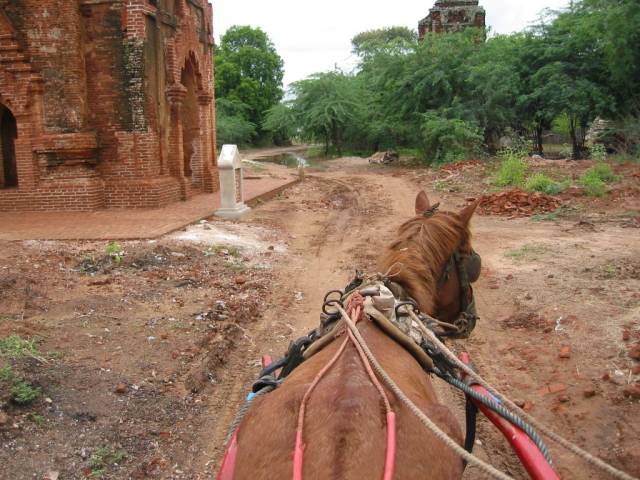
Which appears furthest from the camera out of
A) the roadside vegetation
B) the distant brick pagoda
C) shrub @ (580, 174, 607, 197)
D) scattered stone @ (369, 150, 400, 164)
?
the distant brick pagoda

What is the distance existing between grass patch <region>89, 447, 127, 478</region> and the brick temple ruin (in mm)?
9881

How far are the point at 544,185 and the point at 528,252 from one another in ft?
23.3

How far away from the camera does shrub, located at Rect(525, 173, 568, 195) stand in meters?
15.6

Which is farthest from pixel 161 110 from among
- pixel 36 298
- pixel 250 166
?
pixel 250 166

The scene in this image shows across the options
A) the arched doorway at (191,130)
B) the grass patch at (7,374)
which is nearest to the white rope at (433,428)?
the grass patch at (7,374)

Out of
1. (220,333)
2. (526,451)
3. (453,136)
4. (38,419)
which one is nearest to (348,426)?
(526,451)

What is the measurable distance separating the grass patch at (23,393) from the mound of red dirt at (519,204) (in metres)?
11.2

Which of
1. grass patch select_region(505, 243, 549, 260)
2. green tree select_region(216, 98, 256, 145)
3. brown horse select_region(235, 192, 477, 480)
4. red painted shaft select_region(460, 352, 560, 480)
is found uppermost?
green tree select_region(216, 98, 256, 145)

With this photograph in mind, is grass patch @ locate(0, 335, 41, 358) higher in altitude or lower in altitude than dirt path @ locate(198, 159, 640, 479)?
higher

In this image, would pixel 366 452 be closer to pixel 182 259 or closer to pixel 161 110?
pixel 182 259

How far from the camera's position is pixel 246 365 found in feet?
18.7

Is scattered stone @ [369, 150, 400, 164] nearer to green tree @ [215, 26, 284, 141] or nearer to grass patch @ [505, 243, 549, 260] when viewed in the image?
grass patch @ [505, 243, 549, 260]

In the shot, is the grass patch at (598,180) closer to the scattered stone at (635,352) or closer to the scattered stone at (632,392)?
the scattered stone at (635,352)

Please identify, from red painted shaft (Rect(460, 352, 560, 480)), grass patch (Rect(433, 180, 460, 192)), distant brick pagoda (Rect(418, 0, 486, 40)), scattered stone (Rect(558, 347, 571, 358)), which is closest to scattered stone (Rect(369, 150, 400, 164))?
distant brick pagoda (Rect(418, 0, 486, 40))
